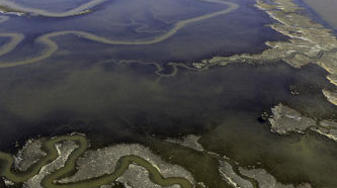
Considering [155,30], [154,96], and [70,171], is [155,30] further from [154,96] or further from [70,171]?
[70,171]

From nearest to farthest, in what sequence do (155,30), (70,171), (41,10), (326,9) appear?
(70,171)
(155,30)
(41,10)
(326,9)

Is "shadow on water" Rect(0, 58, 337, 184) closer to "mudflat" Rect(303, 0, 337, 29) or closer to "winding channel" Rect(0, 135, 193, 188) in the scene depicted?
"winding channel" Rect(0, 135, 193, 188)

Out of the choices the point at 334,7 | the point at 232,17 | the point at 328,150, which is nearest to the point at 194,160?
the point at 328,150

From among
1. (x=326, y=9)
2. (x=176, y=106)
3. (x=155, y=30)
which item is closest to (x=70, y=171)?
(x=176, y=106)

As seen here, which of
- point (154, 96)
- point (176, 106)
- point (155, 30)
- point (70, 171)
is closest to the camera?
point (70, 171)

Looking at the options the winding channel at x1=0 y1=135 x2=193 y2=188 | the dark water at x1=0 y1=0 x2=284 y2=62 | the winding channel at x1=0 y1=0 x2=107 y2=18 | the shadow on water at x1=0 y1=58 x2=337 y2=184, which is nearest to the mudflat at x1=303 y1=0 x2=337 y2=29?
the dark water at x1=0 y1=0 x2=284 y2=62

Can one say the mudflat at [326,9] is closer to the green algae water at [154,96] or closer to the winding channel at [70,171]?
the green algae water at [154,96]

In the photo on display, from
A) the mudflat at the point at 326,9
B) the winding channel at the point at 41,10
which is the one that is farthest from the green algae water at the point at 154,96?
the mudflat at the point at 326,9

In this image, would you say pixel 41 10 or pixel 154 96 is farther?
pixel 41 10
